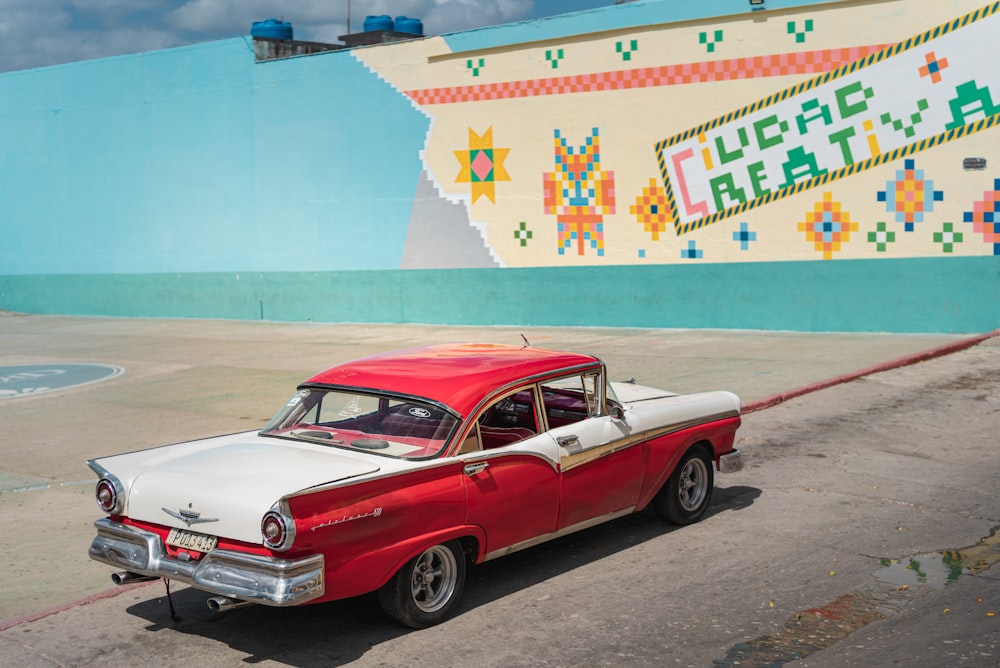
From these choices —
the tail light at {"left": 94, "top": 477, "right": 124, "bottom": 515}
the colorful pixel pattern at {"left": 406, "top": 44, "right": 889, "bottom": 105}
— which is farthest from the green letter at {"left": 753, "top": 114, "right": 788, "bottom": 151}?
the tail light at {"left": 94, "top": 477, "right": 124, "bottom": 515}

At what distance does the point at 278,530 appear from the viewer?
539 cm

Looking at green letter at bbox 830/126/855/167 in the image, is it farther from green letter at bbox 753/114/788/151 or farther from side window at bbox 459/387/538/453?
side window at bbox 459/387/538/453

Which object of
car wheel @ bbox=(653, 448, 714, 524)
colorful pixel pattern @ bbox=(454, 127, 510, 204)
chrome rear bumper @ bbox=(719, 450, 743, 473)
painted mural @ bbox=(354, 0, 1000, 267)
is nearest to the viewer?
car wheel @ bbox=(653, 448, 714, 524)

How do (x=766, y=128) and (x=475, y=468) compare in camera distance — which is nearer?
(x=475, y=468)

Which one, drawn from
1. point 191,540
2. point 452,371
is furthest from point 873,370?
point 191,540

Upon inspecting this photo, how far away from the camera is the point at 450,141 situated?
22.8 metres

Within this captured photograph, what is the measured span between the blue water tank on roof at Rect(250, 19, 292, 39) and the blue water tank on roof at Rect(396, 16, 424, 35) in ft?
8.57

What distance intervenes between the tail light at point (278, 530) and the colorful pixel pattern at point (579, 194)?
1605 cm

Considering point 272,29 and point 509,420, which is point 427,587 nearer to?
point 509,420

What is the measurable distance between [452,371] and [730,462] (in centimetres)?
247

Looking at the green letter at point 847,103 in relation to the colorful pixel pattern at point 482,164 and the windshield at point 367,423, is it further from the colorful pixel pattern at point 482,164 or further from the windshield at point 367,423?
the windshield at point 367,423

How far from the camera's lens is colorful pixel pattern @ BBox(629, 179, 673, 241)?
2030cm

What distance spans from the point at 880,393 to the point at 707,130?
8.01 m

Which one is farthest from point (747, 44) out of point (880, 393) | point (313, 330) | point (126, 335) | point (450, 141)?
point (126, 335)
